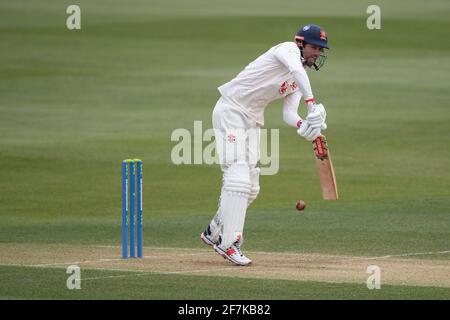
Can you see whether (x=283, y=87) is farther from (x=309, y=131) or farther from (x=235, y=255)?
(x=235, y=255)

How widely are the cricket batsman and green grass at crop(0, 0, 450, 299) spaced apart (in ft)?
3.26

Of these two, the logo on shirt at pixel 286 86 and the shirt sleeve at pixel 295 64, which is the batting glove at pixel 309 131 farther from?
the logo on shirt at pixel 286 86

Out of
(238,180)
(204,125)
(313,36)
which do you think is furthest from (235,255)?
(204,125)

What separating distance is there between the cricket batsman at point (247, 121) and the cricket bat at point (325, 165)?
104 millimetres

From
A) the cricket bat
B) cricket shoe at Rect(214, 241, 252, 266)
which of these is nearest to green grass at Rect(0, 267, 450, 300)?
cricket shoe at Rect(214, 241, 252, 266)

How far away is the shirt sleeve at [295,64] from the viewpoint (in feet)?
33.3

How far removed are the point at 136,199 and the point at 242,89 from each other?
4.37 feet

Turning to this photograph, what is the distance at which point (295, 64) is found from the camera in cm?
1021

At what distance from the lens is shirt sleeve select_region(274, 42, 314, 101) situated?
10.2 metres

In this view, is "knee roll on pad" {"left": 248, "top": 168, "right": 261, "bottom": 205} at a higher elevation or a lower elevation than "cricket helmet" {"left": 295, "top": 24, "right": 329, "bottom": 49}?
lower

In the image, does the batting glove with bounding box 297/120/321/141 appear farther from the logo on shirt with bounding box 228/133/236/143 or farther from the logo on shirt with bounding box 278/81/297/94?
the logo on shirt with bounding box 228/133/236/143

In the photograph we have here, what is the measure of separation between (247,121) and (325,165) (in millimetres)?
781

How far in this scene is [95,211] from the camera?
15609 millimetres

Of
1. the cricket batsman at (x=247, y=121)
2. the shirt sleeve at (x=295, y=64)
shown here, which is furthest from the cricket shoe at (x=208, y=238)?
the shirt sleeve at (x=295, y=64)
